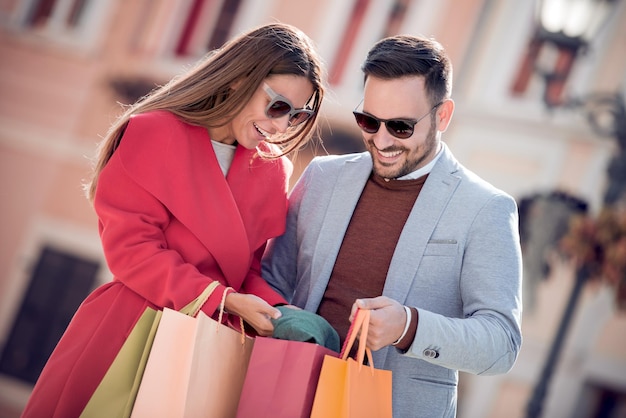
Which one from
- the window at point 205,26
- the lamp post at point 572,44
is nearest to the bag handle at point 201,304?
the lamp post at point 572,44

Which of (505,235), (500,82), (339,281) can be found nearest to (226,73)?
(339,281)

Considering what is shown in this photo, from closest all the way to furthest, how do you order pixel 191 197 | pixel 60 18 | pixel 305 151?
pixel 191 197 < pixel 305 151 < pixel 60 18

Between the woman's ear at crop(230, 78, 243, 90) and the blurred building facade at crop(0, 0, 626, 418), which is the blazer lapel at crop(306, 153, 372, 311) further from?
the blurred building facade at crop(0, 0, 626, 418)

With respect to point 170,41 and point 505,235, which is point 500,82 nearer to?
point 170,41

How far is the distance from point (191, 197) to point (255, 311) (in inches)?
17.6

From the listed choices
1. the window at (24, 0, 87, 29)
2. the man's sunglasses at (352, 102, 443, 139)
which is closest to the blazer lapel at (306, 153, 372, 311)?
the man's sunglasses at (352, 102, 443, 139)

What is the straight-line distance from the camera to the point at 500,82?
10.2m

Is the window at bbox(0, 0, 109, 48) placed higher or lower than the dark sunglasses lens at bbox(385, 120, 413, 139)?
higher

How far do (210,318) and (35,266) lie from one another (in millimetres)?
10196

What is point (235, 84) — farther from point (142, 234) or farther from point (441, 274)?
point (441, 274)

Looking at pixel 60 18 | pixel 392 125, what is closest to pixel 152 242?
pixel 392 125

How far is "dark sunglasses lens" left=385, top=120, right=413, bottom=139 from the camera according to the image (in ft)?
9.85

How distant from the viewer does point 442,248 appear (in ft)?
9.75

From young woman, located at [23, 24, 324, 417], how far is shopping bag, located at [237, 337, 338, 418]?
121mm
